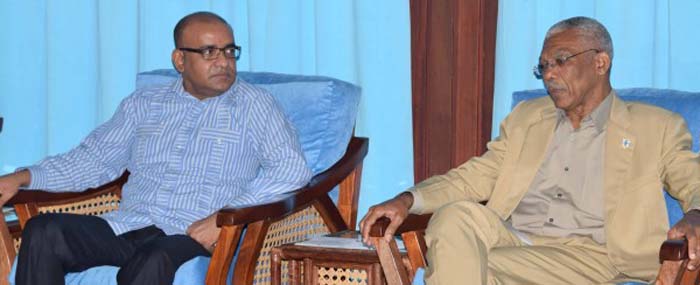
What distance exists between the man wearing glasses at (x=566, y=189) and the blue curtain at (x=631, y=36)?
52 cm

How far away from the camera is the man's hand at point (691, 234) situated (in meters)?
2.70

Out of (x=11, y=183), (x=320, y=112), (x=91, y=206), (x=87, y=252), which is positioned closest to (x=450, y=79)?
(x=320, y=112)

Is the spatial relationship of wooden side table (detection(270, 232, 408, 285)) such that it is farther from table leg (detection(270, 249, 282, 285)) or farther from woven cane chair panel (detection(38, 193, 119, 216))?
woven cane chair panel (detection(38, 193, 119, 216))

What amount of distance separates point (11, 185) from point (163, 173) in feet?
1.52

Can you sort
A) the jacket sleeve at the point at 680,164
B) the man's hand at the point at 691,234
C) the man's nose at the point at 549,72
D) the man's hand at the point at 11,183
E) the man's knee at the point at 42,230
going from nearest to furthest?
the man's hand at the point at 691,234, the jacket sleeve at the point at 680,164, the man's nose at the point at 549,72, the man's knee at the point at 42,230, the man's hand at the point at 11,183

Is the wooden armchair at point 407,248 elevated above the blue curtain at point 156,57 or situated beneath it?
situated beneath

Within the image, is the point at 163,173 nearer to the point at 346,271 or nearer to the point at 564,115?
the point at 346,271

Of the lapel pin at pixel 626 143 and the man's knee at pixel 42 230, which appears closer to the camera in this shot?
the lapel pin at pixel 626 143

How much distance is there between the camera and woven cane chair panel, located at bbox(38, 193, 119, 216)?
149 inches

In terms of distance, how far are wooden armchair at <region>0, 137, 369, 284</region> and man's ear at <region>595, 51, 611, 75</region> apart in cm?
90

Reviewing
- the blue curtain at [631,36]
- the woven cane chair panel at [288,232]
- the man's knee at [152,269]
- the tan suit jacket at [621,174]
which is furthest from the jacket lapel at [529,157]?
the man's knee at [152,269]

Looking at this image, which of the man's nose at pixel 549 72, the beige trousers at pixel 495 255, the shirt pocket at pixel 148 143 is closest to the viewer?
the beige trousers at pixel 495 255

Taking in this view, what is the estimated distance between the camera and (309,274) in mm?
3346

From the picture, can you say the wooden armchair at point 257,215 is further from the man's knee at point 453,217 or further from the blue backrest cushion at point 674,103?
the blue backrest cushion at point 674,103
